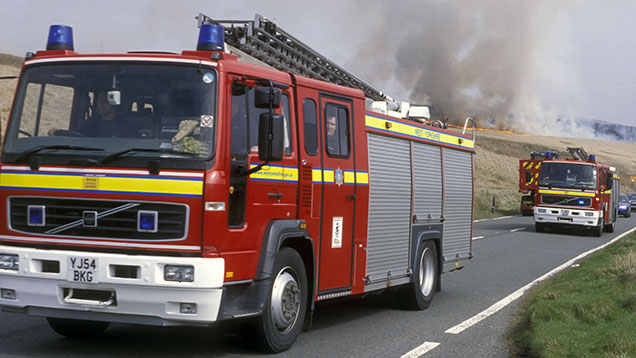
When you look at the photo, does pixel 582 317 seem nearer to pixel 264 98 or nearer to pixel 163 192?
pixel 264 98

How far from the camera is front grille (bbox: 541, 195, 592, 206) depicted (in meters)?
28.5

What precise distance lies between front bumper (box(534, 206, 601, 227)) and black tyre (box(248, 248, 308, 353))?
2219 centimetres

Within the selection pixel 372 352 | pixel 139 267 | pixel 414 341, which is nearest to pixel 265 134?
pixel 139 267

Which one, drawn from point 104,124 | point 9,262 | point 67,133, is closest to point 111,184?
point 104,124

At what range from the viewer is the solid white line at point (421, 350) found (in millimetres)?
7682

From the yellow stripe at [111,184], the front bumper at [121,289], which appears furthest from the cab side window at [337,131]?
the front bumper at [121,289]

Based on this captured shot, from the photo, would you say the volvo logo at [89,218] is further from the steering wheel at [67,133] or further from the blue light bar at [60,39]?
the blue light bar at [60,39]

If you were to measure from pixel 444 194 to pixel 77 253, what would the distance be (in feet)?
20.3

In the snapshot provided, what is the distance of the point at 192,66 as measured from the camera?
689 cm

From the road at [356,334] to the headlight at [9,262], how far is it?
75 centimetres

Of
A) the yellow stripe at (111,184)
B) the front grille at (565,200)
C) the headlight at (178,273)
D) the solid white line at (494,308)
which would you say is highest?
the front grille at (565,200)

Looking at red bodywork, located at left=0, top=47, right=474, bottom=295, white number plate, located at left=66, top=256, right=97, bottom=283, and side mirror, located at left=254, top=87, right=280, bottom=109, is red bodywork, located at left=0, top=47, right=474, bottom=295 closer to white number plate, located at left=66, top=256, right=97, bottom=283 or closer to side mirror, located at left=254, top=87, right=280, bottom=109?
white number plate, located at left=66, top=256, right=97, bottom=283

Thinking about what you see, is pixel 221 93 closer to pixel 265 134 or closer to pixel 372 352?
pixel 265 134

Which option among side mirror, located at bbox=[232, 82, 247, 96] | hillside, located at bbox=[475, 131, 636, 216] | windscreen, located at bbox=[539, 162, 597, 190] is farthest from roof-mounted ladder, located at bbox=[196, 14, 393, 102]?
hillside, located at bbox=[475, 131, 636, 216]
